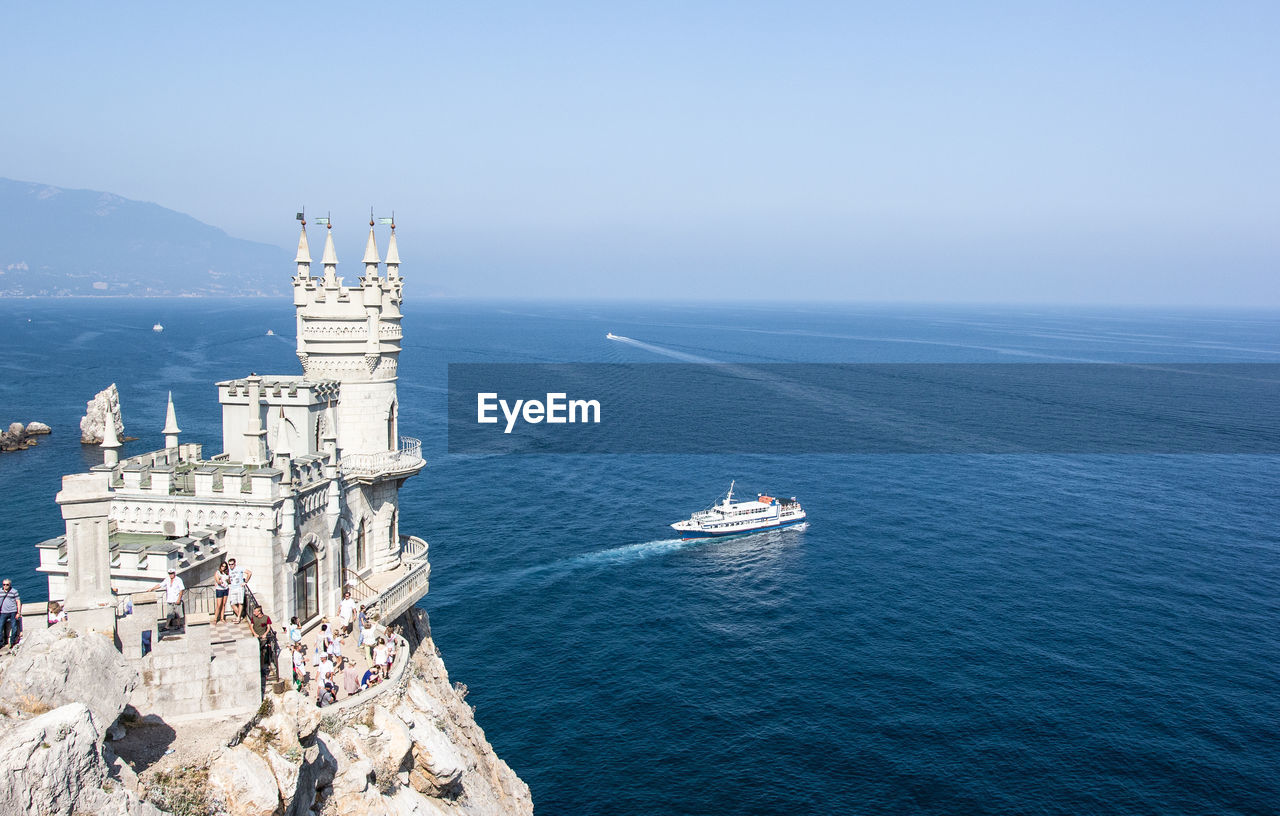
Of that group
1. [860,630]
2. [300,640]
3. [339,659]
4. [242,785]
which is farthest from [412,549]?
[860,630]

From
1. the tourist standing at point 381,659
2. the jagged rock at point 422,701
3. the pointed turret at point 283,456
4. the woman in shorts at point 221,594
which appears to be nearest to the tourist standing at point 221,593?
the woman in shorts at point 221,594

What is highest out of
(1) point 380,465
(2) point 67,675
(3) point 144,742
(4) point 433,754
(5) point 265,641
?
(2) point 67,675

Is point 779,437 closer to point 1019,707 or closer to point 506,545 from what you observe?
point 506,545

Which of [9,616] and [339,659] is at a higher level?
[9,616]

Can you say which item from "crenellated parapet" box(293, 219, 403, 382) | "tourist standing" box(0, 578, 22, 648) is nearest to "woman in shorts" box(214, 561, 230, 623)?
"tourist standing" box(0, 578, 22, 648)

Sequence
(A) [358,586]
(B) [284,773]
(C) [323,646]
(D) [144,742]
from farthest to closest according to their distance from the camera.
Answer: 1. (A) [358,586]
2. (C) [323,646]
3. (B) [284,773]
4. (D) [144,742]

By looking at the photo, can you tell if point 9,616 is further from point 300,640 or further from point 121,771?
point 300,640

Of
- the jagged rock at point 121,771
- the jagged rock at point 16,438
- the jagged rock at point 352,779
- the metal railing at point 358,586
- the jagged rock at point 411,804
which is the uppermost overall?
the jagged rock at point 121,771

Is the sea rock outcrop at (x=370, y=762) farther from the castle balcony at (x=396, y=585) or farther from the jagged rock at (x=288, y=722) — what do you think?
the castle balcony at (x=396, y=585)
